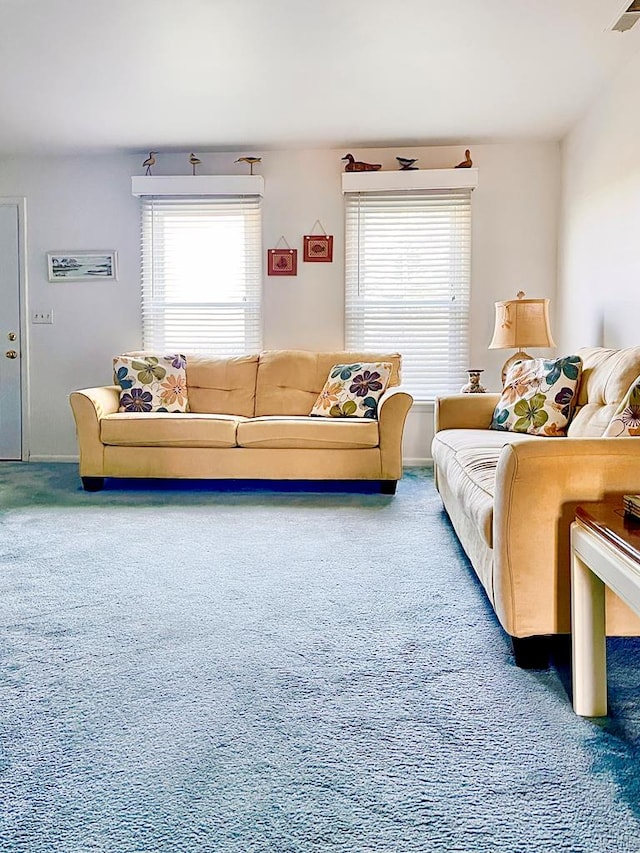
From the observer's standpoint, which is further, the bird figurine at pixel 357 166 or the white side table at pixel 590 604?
the bird figurine at pixel 357 166

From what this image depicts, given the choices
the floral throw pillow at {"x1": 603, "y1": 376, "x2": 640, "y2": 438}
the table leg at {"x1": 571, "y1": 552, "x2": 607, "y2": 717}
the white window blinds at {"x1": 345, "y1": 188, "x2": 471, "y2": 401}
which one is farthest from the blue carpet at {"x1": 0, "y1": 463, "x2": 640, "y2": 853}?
the white window blinds at {"x1": 345, "y1": 188, "x2": 471, "y2": 401}

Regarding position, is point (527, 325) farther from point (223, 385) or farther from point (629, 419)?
point (629, 419)

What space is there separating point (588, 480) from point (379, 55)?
Result: 2.72 metres

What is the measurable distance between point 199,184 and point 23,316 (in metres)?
1.76

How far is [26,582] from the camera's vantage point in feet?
8.21

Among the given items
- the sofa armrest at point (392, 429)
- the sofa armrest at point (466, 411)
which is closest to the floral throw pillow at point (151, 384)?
the sofa armrest at point (392, 429)

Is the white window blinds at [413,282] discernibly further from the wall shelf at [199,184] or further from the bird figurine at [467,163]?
the wall shelf at [199,184]

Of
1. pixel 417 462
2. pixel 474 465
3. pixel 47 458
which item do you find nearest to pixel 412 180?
pixel 417 462

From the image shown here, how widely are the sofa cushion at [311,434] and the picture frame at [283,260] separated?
5.20 feet

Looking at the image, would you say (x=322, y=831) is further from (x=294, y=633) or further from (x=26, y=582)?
(x=26, y=582)

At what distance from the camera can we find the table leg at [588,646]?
5.07 feet

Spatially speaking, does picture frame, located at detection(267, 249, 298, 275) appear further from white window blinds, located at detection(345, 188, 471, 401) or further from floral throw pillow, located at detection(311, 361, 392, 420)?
floral throw pillow, located at detection(311, 361, 392, 420)

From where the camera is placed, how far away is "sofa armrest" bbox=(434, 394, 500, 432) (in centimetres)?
374

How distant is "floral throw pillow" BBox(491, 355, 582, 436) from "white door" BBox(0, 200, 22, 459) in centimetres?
383
